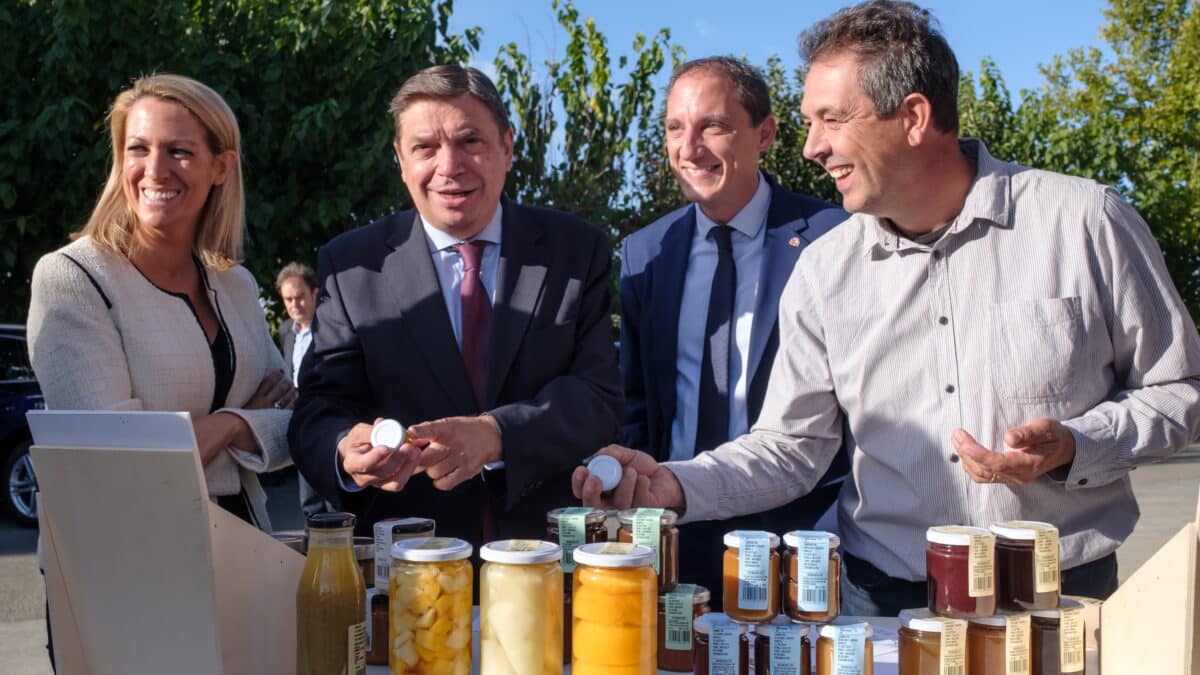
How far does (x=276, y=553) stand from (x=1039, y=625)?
1342 millimetres

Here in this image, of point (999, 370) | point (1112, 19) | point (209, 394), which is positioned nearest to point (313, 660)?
point (209, 394)

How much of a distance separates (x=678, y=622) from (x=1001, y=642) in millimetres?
556

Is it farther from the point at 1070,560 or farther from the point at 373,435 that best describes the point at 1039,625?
the point at 373,435

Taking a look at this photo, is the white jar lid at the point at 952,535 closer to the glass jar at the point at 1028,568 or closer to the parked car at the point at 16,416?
the glass jar at the point at 1028,568

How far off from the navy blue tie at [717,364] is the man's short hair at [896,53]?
93cm

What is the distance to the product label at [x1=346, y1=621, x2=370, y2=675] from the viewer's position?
182 centimetres

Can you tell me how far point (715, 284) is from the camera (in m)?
3.42

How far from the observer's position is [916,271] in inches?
99.6

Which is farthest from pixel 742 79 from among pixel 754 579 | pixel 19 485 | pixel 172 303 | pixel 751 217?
pixel 19 485

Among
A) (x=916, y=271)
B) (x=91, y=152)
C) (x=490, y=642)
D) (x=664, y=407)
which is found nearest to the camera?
(x=490, y=642)

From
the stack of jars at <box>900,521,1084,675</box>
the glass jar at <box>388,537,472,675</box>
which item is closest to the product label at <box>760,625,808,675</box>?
the stack of jars at <box>900,521,1084,675</box>

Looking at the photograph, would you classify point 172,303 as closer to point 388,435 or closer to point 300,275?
point 388,435

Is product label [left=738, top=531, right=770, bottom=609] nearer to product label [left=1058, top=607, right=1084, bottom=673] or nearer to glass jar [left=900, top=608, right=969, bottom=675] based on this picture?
glass jar [left=900, top=608, right=969, bottom=675]

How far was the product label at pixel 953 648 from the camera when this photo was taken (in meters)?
1.71
